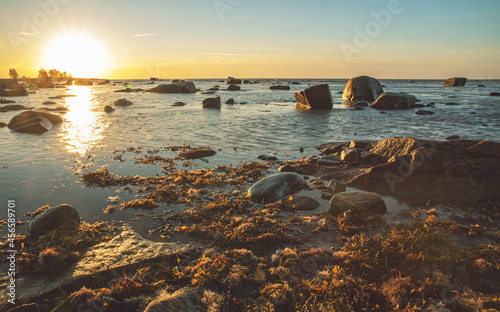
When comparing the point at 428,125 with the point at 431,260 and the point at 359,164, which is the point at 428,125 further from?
the point at 431,260

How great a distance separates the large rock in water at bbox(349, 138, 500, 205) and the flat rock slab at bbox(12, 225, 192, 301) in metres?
4.73

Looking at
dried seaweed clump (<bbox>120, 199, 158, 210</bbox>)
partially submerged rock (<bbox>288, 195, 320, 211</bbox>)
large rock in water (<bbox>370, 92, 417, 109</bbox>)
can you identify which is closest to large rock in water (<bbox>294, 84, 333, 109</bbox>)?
large rock in water (<bbox>370, 92, 417, 109</bbox>)

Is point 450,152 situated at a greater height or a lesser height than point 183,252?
greater

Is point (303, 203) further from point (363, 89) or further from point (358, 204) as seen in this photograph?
point (363, 89)

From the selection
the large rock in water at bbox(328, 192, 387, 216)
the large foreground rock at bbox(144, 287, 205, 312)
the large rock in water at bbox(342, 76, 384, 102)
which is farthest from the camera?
the large rock in water at bbox(342, 76, 384, 102)

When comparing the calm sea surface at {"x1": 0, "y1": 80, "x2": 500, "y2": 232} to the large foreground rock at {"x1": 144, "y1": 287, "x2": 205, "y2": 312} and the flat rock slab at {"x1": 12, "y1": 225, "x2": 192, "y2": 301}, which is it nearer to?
the flat rock slab at {"x1": 12, "y1": 225, "x2": 192, "y2": 301}

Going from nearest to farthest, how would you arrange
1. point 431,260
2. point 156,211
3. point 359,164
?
1. point 431,260
2. point 156,211
3. point 359,164

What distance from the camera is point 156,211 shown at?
4.97m

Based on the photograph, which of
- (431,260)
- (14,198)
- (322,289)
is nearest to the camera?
(322,289)

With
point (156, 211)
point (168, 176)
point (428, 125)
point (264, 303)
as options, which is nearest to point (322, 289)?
point (264, 303)

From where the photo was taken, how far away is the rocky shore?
9.50 ft

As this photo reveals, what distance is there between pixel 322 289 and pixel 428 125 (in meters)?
16.7

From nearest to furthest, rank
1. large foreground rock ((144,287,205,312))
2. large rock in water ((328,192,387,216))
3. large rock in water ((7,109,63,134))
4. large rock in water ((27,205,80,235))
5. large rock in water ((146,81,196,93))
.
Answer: large foreground rock ((144,287,205,312)) < large rock in water ((27,205,80,235)) < large rock in water ((328,192,387,216)) < large rock in water ((7,109,63,134)) < large rock in water ((146,81,196,93))

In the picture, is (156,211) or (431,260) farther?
(156,211)
